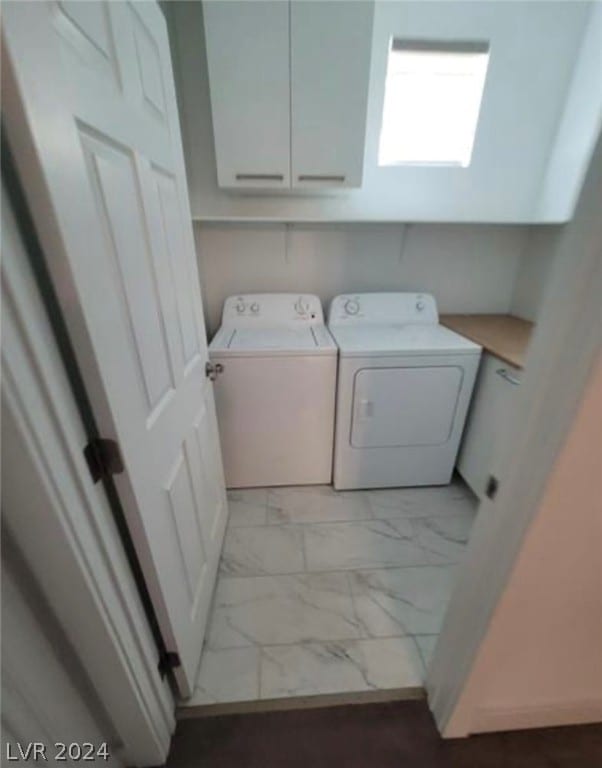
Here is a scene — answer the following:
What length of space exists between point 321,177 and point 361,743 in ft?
7.62

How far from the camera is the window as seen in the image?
6.26 ft

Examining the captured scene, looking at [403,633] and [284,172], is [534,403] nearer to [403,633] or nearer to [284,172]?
[403,633]

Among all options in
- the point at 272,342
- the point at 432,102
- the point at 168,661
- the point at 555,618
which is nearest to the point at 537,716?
the point at 555,618

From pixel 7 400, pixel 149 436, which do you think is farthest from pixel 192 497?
pixel 7 400

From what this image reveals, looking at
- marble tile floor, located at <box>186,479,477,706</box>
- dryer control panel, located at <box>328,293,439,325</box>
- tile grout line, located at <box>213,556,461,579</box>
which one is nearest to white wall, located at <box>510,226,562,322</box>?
dryer control panel, located at <box>328,293,439,325</box>

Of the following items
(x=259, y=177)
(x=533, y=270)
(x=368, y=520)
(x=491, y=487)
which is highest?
(x=259, y=177)

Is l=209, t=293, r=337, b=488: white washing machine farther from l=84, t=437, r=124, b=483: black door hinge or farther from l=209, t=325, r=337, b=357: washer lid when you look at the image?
l=84, t=437, r=124, b=483: black door hinge

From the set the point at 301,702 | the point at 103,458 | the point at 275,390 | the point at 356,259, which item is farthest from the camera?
the point at 356,259

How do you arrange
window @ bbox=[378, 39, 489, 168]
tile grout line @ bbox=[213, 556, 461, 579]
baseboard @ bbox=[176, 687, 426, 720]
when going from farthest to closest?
window @ bbox=[378, 39, 489, 168] < tile grout line @ bbox=[213, 556, 461, 579] < baseboard @ bbox=[176, 687, 426, 720]

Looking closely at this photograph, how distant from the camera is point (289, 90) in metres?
1.61

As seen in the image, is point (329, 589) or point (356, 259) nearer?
point (329, 589)

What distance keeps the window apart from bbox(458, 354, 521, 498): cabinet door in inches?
51.6

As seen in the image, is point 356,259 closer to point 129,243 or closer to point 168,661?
point 129,243

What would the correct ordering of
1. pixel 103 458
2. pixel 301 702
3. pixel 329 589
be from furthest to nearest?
pixel 329 589 < pixel 301 702 < pixel 103 458
